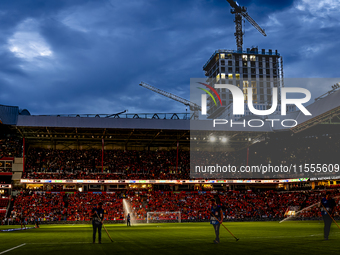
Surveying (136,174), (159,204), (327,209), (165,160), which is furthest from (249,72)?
(327,209)

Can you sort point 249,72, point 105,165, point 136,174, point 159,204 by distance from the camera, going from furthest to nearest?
point 249,72, point 105,165, point 136,174, point 159,204

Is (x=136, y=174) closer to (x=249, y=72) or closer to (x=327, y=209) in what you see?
(x=327, y=209)

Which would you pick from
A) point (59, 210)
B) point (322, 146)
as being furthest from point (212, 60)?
point (59, 210)

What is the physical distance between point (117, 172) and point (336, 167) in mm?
39649

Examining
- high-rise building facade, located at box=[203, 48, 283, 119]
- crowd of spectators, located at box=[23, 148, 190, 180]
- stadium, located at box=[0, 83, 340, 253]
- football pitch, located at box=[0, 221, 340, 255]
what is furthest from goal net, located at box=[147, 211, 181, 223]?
high-rise building facade, located at box=[203, 48, 283, 119]

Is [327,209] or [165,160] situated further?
[165,160]

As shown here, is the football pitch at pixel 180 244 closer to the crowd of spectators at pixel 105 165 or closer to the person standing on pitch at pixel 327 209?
the person standing on pitch at pixel 327 209

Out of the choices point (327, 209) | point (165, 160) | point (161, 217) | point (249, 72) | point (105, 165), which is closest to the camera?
point (327, 209)

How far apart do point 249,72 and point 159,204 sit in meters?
116

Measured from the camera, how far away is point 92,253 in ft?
42.5

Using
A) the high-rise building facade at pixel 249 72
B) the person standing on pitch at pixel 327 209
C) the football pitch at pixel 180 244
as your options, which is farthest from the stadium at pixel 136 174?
the high-rise building facade at pixel 249 72

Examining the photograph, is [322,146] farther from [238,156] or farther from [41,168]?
[41,168]

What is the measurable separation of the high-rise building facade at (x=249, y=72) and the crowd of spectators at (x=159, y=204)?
96.5 metres

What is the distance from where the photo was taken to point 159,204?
60.2m
